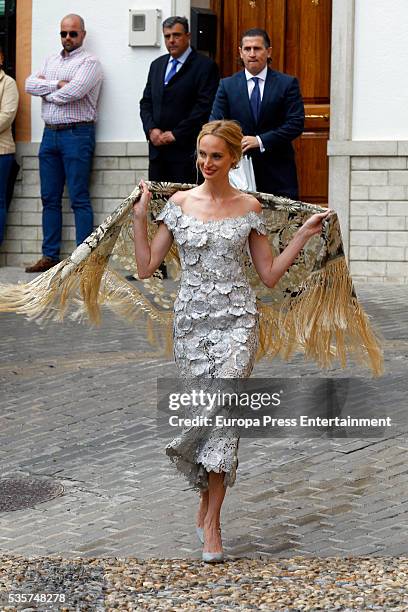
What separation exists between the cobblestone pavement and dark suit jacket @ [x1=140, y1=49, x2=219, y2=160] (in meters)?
4.10

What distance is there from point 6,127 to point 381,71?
4.19 m

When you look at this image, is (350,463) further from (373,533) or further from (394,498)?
(373,533)

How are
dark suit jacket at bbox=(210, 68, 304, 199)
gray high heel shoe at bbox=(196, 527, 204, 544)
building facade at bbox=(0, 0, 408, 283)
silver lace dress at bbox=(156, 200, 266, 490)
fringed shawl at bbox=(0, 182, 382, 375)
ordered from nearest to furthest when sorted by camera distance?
silver lace dress at bbox=(156, 200, 266, 490), gray high heel shoe at bbox=(196, 527, 204, 544), fringed shawl at bbox=(0, 182, 382, 375), dark suit jacket at bbox=(210, 68, 304, 199), building facade at bbox=(0, 0, 408, 283)

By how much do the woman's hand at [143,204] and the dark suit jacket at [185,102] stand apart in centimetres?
763

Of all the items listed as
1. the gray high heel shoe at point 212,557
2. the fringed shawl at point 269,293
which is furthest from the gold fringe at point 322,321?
the gray high heel shoe at point 212,557

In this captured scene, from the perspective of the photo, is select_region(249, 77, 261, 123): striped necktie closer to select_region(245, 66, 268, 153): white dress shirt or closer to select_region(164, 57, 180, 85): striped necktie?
select_region(245, 66, 268, 153): white dress shirt

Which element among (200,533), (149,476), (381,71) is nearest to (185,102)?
(381,71)

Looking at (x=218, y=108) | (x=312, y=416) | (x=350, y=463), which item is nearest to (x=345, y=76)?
(x=218, y=108)

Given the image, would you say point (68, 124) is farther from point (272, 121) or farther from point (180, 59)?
point (272, 121)

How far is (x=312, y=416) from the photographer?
8438mm

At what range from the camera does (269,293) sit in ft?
22.7

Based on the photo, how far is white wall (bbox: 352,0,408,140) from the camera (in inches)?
563

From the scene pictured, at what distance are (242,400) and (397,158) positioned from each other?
8494 mm

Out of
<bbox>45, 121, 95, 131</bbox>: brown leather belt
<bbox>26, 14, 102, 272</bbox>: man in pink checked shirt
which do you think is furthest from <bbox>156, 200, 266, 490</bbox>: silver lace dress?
<bbox>45, 121, 95, 131</bbox>: brown leather belt
